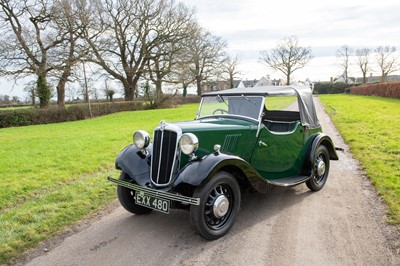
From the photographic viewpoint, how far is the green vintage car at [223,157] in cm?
352

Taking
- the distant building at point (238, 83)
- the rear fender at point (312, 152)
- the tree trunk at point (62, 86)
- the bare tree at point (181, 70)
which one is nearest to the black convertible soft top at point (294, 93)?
the rear fender at point (312, 152)

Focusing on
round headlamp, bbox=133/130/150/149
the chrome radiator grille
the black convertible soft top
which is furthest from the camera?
the black convertible soft top

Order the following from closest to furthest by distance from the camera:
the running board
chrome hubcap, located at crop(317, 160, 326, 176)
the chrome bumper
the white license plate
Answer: the chrome bumper, the white license plate, the running board, chrome hubcap, located at crop(317, 160, 326, 176)

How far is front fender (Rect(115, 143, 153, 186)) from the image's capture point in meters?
4.01

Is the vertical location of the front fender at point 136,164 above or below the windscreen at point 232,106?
below

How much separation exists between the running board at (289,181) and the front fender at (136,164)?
171 cm

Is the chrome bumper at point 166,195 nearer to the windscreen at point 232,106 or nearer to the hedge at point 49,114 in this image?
the windscreen at point 232,106

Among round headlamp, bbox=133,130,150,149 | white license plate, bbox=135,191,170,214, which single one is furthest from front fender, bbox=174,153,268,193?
round headlamp, bbox=133,130,150,149

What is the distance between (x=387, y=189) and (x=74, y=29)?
26471 mm

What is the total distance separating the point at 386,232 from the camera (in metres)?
3.62

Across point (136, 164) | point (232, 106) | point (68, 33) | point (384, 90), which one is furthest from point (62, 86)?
point (384, 90)

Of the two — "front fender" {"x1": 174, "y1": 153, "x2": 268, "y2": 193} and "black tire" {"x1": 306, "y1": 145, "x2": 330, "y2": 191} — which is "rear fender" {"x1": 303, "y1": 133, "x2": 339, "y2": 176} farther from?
"front fender" {"x1": 174, "y1": 153, "x2": 268, "y2": 193}

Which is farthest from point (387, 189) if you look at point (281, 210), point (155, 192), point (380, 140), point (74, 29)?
point (74, 29)

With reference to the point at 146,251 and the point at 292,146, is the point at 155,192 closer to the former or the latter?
the point at 146,251
